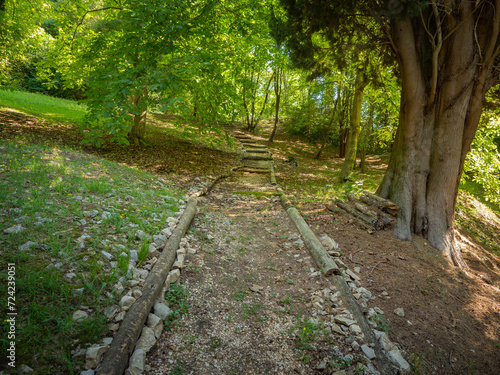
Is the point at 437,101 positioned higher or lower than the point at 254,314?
higher

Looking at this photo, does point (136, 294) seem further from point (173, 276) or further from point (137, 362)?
point (137, 362)

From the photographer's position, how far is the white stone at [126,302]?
8.03 feet

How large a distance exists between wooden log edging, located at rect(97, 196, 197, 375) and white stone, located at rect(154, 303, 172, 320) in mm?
77

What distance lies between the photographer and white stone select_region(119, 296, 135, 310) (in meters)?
2.45

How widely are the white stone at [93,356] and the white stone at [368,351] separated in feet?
7.65

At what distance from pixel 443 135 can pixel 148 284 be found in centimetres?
577

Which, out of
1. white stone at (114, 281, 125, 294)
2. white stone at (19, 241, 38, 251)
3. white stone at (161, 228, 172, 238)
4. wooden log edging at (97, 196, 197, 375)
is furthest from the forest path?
white stone at (19, 241, 38, 251)

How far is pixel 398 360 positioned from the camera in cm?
243

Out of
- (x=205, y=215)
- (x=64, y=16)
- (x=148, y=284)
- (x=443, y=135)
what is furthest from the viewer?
(x=64, y=16)

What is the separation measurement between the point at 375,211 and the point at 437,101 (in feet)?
8.19

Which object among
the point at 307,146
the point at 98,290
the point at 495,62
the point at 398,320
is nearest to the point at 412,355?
the point at 398,320

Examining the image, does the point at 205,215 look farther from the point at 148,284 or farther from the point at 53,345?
the point at 53,345

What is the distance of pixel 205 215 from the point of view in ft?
17.9

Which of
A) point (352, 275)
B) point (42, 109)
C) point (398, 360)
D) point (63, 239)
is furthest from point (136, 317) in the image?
point (42, 109)
